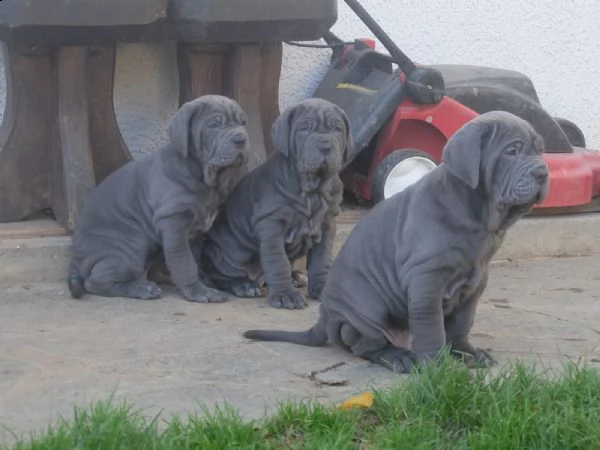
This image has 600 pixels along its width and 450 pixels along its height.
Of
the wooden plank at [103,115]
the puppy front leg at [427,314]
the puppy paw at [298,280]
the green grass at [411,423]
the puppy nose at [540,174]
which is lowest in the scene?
the puppy paw at [298,280]

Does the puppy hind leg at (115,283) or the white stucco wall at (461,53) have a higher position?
the white stucco wall at (461,53)

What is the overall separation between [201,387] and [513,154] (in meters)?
1.53

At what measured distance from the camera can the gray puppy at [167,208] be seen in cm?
647

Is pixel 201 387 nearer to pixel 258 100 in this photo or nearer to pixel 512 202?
pixel 512 202

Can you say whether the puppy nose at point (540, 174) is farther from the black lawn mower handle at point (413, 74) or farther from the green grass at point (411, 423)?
the black lawn mower handle at point (413, 74)

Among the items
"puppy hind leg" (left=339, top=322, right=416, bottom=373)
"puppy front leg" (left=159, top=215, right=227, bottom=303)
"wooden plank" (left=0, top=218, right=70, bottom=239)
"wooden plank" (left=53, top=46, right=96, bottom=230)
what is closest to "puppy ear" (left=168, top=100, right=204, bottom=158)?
"puppy front leg" (left=159, top=215, right=227, bottom=303)

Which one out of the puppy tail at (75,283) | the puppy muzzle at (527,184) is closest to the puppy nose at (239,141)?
the puppy tail at (75,283)

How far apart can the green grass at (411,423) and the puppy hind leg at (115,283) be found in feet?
6.72

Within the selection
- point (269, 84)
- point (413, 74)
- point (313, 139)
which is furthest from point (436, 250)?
point (269, 84)

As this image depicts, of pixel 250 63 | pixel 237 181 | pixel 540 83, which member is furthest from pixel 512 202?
pixel 540 83

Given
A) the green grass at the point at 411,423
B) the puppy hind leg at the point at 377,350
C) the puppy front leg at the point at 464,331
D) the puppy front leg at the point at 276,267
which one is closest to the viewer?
the green grass at the point at 411,423

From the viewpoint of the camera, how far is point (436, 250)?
502 cm

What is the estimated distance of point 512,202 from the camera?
488 cm

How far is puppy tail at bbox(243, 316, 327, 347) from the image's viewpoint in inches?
218
